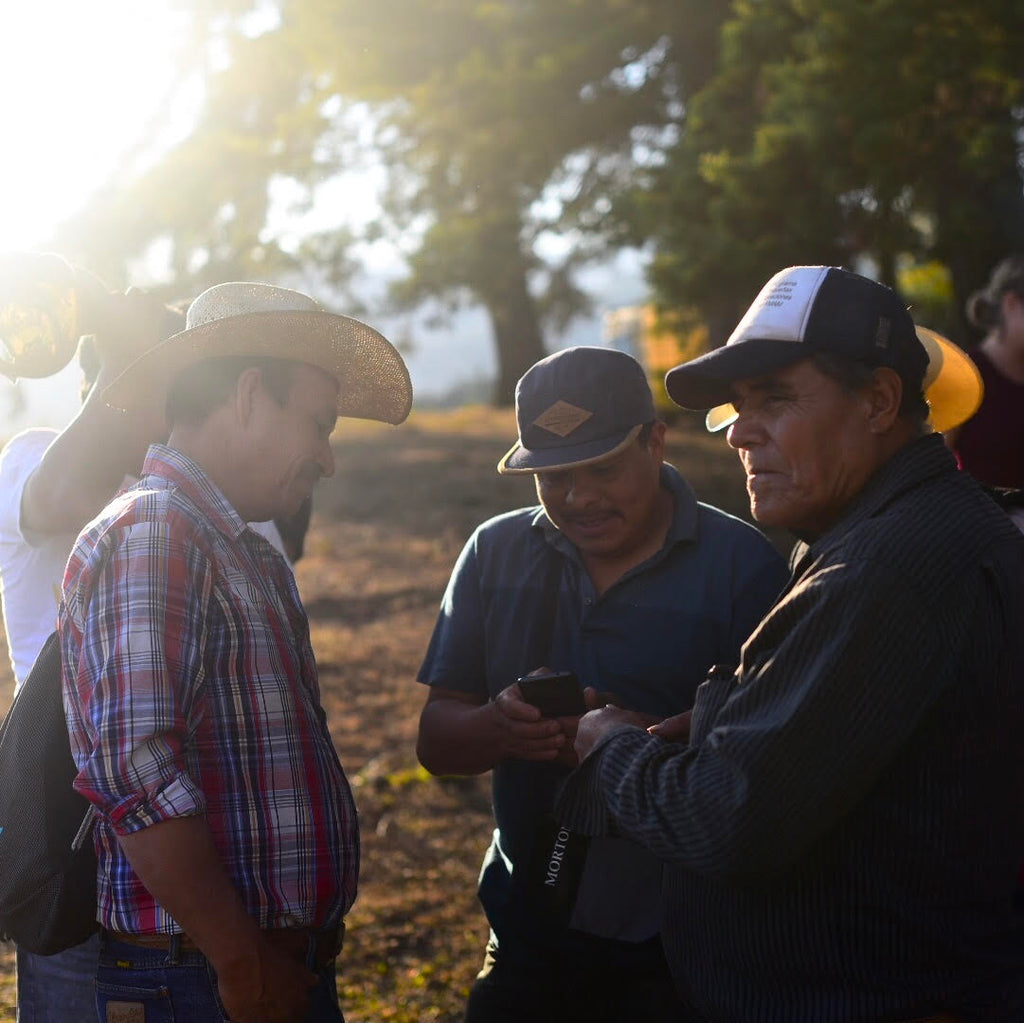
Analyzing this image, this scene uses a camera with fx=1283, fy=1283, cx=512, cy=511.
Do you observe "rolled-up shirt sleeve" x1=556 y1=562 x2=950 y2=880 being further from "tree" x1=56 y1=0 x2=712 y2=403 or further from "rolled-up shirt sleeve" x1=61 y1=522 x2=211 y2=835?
"tree" x1=56 y1=0 x2=712 y2=403

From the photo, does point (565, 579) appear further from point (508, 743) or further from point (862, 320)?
point (862, 320)

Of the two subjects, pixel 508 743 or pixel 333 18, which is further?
pixel 333 18

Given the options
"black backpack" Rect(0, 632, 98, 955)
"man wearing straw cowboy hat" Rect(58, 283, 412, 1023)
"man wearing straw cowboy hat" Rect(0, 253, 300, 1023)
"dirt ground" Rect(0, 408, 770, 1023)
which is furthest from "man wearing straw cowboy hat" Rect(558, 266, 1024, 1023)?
"dirt ground" Rect(0, 408, 770, 1023)

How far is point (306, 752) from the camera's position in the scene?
2369 mm

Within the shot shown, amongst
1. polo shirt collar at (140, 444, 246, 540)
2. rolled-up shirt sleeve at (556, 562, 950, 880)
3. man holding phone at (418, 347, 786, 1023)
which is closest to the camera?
rolled-up shirt sleeve at (556, 562, 950, 880)

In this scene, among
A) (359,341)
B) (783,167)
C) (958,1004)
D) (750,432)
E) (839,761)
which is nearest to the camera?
(839,761)

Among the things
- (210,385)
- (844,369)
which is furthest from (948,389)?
(210,385)

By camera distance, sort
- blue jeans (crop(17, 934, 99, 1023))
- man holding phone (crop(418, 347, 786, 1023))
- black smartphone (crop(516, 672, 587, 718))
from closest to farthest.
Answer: blue jeans (crop(17, 934, 99, 1023)) → black smartphone (crop(516, 672, 587, 718)) → man holding phone (crop(418, 347, 786, 1023))

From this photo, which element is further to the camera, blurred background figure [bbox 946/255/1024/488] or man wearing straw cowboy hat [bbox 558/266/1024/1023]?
blurred background figure [bbox 946/255/1024/488]

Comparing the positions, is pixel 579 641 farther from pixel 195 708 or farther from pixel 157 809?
pixel 157 809

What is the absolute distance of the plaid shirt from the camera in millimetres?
2123

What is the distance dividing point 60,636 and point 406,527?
10.1 m

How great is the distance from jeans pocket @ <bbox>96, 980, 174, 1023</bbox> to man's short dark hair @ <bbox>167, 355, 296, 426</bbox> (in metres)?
1.02

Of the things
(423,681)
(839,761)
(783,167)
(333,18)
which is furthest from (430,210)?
(839,761)
